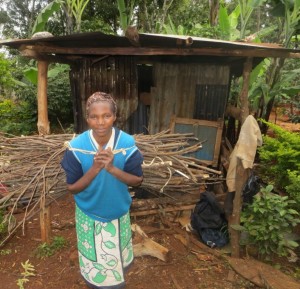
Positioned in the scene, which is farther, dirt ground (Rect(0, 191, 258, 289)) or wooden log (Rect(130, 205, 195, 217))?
wooden log (Rect(130, 205, 195, 217))

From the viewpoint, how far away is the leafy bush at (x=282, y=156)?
4839 mm

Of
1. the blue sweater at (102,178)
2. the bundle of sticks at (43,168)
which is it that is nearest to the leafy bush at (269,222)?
→ the bundle of sticks at (43,168)

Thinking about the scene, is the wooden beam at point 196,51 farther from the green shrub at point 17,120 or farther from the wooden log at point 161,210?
the green shrub at point 17,120

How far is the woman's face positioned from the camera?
203cm

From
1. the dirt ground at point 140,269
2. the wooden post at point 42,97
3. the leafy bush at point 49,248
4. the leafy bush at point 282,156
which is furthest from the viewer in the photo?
the wooden post at point 42,97

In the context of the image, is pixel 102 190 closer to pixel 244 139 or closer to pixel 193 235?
pixel 244 139

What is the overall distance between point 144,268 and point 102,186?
2.01 m

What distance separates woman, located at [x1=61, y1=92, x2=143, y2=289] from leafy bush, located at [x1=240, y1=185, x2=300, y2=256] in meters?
1.83

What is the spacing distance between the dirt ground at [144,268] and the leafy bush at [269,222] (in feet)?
1.51

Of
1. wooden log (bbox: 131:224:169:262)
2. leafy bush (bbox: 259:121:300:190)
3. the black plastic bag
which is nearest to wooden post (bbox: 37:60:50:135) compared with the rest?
wooden log (bbox: 131:224:169:262)

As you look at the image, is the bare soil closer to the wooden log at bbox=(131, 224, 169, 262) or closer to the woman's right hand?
the wooden log at bbox=(131, 224, 169, 262)

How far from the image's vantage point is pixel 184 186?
4043mm

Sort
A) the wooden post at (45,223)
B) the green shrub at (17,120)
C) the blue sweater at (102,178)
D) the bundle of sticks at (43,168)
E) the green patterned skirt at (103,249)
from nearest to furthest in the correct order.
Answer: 1. the blue sweater at (102,178)
2. the green patterned skirt at (103,249)
3. the bundle of sticks at (43,168)
4. the wooden post at (45,223)
5. the green shrub at (17,120)

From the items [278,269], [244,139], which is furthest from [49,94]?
[278,269]
